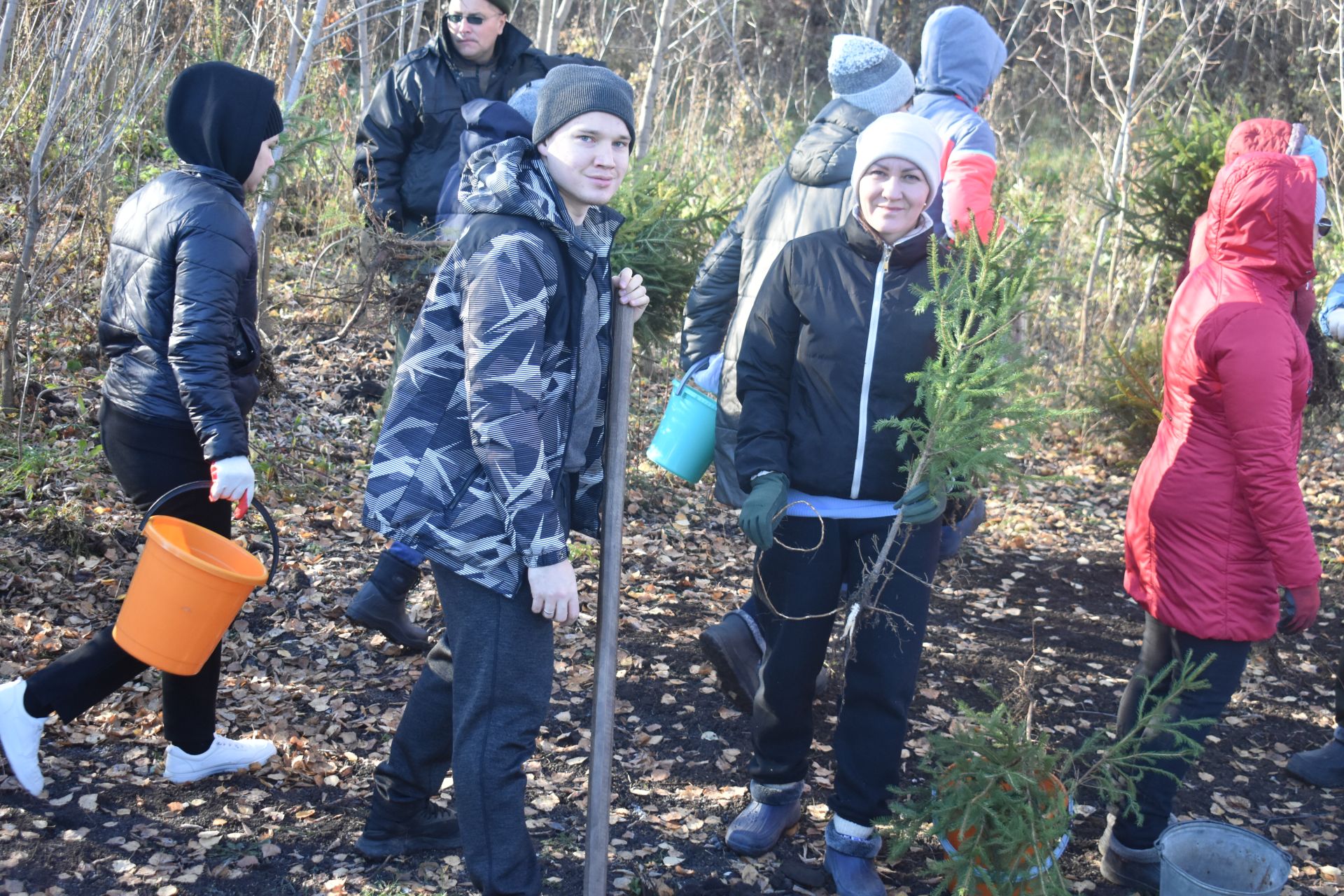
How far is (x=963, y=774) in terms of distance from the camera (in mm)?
2621

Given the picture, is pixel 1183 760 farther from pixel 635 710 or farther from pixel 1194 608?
pixel 635 710

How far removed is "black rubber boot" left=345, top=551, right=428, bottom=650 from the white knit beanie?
2074 mm

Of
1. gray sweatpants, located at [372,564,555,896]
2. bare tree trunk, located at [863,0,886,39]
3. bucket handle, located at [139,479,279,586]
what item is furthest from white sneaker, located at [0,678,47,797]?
bare tree trunk, located at [863,0,886,39]

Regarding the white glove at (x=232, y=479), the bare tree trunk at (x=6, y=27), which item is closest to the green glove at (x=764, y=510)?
the white glove at (x=232, y=479)

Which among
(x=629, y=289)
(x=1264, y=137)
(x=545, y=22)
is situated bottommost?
(x=629, y=289)

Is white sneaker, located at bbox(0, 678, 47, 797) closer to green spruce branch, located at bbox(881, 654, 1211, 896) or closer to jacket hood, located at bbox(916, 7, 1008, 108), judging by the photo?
green spruce branch, located at bbox(881, 654, 1211, 896)

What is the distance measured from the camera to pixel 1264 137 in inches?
153

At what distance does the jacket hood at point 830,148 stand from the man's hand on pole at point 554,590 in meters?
1.70

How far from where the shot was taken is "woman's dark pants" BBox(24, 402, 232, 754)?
293 cm

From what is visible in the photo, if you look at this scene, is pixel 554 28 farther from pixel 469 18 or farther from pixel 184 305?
pixel 184 305

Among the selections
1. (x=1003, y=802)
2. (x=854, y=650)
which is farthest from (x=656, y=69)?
(x=1003, y=802)

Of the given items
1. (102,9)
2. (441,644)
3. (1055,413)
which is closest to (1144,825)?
(1055,413)

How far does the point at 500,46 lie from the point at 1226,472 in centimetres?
331

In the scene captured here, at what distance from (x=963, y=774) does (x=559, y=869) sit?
3.69 ft
